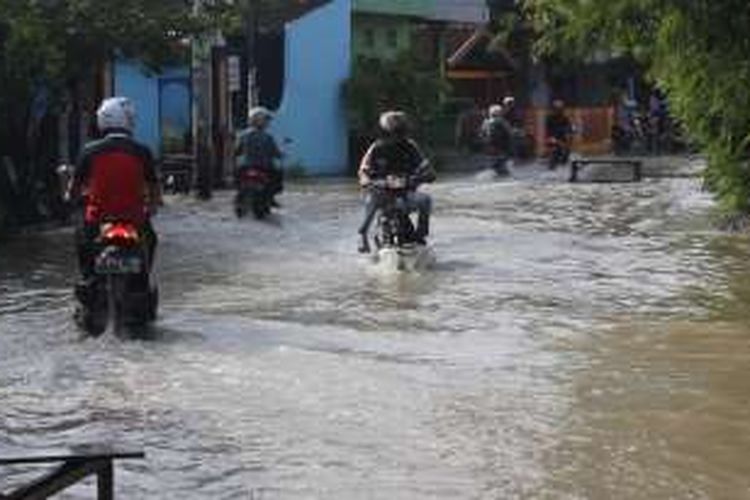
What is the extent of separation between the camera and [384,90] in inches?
1433

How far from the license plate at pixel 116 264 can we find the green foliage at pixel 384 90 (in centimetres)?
2511

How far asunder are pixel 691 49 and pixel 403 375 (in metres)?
4.96

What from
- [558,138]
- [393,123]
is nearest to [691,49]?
[393,123]

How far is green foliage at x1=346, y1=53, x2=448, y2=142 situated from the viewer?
36188mm

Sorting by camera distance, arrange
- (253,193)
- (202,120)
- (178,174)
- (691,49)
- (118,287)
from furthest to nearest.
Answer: (178,174) → (202,120) → (253,193) → (691,49) → (118,287)

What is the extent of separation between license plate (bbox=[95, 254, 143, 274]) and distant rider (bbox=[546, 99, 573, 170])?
24.8 m

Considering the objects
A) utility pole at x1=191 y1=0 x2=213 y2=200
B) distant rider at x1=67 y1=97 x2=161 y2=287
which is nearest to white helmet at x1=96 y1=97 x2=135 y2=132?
distant rider at x1=67 y1=97 x2=161 y2=287

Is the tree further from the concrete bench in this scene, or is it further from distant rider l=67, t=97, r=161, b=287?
the concrete bench

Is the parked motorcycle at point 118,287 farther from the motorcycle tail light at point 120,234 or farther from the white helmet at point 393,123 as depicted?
the white helmet at point 393,123

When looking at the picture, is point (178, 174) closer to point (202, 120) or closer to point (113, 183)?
point (202, 120)

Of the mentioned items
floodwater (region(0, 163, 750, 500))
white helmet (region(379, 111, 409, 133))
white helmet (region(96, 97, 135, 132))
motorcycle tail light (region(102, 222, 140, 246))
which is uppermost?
white helmet (region(96, 97, 135, 132))

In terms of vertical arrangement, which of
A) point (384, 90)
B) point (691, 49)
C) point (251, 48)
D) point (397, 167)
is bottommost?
point (397, 167)

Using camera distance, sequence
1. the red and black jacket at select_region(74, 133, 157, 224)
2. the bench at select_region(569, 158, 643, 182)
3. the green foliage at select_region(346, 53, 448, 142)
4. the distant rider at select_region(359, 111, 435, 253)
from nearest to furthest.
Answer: the red and black jacket at select_region(74, 133, 157, 224) < the distant rider at select_region(359, 111, 435, 253) < the bench at select_region(569, 158, 643, 182) < the green foliage at select_region(346, 53, 448, 142)

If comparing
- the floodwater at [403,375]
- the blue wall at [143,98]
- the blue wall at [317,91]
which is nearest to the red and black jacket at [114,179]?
the floodwater at [403,375]
